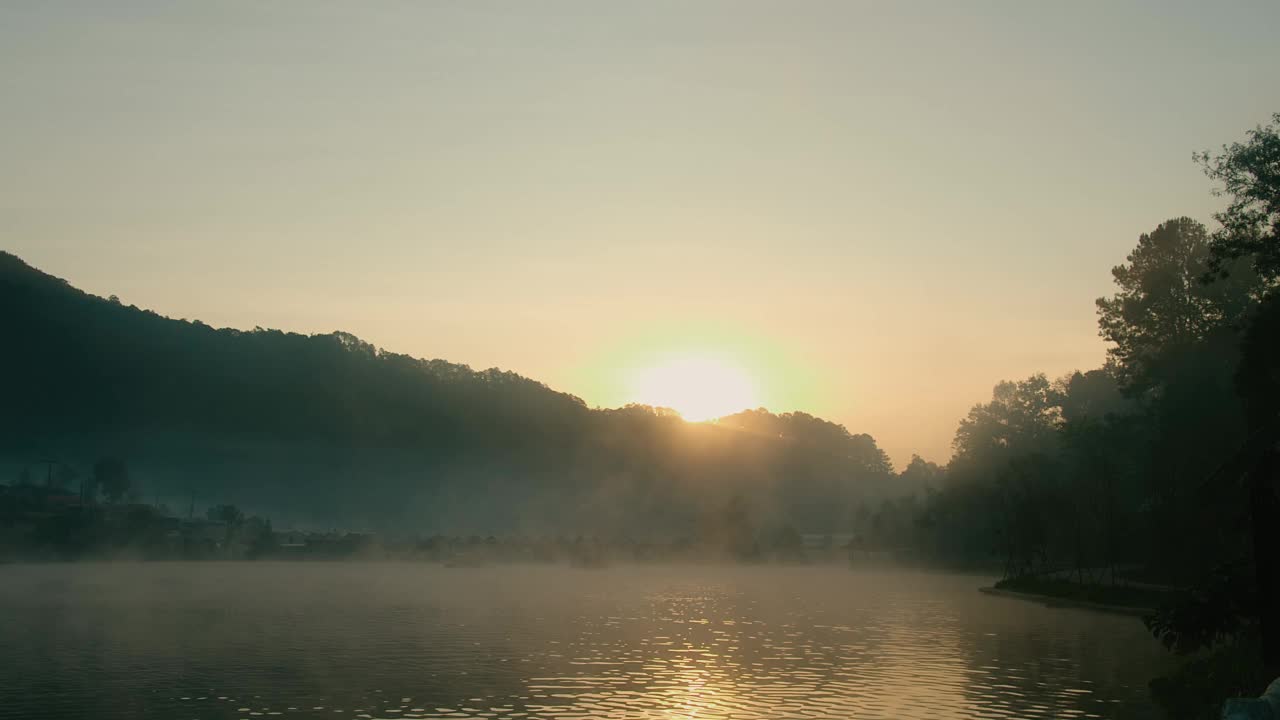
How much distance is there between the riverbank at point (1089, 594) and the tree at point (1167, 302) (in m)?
25.9

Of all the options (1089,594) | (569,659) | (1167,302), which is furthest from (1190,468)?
(569,659)

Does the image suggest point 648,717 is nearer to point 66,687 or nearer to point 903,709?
point 903,709

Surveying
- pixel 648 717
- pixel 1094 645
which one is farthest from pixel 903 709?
pixel 1094 645

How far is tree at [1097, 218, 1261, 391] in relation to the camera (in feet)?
378

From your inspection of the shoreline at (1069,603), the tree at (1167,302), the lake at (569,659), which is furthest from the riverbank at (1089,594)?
the tree at (1167,302)

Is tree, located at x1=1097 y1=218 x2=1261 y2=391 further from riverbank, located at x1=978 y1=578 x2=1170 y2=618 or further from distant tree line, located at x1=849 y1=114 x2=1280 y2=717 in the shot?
riverbank, located at x1=978 y1=578 x2=1170 y2=618

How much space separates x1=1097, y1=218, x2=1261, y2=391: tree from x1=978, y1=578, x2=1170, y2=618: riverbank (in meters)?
25.9

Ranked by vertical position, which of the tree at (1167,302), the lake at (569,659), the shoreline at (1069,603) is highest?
the tree at (1167,302)

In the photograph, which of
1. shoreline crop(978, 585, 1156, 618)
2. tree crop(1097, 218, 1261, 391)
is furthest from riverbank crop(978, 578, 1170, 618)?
tree crop(1097, 218, 1261, 391)

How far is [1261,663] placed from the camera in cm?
3628

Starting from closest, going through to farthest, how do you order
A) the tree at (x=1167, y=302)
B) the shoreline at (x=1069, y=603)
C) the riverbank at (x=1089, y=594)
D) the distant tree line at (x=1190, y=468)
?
the distant tree line at (x=1190, y=468), the shoreline at (x=1069, y=603), the riverbank at (x=1089, y=594), the tree at (x=1167, y=302)

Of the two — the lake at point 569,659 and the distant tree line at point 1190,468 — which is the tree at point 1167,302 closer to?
the distant tree line at point 1190,468

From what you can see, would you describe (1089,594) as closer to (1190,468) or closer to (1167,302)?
(1190,468)

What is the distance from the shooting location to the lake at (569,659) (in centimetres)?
4228
